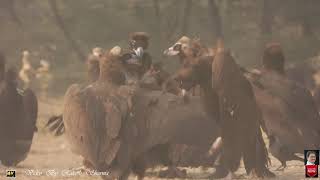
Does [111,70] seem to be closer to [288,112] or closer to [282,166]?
[288,112]

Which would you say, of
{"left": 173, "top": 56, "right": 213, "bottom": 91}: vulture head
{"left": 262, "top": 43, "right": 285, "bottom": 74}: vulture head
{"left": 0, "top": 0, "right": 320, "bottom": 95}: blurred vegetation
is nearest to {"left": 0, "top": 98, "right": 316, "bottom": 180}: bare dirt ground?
{"left": 173, "top": 56, "right": 213, "bottom": 91}: vulture head

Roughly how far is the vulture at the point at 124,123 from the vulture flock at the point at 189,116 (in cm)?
1

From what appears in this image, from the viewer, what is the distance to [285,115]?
8.74m

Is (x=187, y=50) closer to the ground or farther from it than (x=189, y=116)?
farther from it

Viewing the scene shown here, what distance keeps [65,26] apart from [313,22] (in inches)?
→ 388

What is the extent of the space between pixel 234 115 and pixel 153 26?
1821 cm

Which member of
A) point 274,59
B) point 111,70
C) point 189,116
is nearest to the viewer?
point 189,116

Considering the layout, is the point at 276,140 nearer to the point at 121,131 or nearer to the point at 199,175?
the point at 199,175

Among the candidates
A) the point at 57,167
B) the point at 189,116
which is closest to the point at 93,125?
the point at 189,116

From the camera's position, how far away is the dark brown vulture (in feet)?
26.3

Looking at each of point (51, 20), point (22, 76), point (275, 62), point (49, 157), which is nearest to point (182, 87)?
point (275, 62)

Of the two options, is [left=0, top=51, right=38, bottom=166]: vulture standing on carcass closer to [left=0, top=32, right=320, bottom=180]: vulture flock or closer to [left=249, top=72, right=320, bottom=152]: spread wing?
[left=0, top=32, right=320, bottom=180]: vulture flock

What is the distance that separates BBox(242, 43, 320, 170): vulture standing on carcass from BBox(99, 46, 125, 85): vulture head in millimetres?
1674

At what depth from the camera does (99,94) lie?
26.8 ft
